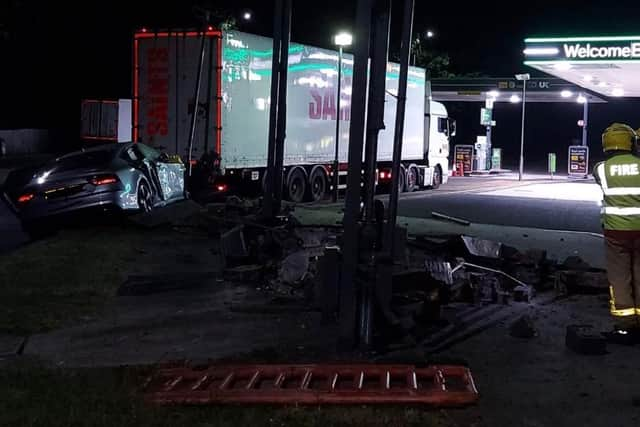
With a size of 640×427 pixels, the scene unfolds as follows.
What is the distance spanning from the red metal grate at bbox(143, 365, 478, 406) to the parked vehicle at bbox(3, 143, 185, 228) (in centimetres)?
757

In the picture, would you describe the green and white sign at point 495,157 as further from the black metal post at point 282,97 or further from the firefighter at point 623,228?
the firefighter at point 623,228

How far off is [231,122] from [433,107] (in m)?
12.2

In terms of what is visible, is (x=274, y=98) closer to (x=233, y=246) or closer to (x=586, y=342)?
(x=233, y=246)

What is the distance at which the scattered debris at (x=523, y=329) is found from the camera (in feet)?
26.8

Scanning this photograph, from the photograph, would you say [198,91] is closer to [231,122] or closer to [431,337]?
[231,122]

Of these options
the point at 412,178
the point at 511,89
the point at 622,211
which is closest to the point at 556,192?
the point at 412,178

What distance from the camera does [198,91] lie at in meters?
19.1

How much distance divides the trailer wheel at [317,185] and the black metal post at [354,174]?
15877 millimetres

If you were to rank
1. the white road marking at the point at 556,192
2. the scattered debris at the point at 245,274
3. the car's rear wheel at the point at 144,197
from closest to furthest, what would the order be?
the scattered debris at the point at 245,274 → the car's rear wheel at the point at 144,197 → the white road marking at the point at 556,192

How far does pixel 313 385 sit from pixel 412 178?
23.0 meters

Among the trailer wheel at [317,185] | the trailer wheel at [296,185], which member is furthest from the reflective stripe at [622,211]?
the trailer wheel at [317,185]

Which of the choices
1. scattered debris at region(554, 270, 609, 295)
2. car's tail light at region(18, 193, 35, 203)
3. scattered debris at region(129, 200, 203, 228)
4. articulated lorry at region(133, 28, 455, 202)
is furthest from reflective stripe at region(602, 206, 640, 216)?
articulated lorry at region(133, 28, 455, 202)

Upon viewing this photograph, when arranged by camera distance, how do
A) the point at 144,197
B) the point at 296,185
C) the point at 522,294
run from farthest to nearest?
the point at 296,185, the point at 144,197, the point at 522,294

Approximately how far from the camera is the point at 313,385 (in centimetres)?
651
